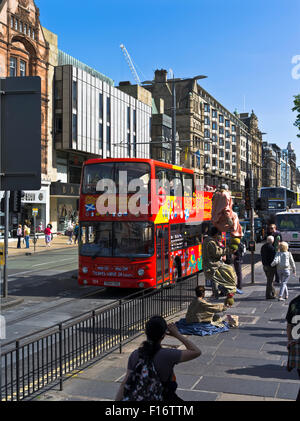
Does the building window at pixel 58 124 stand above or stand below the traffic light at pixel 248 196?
above

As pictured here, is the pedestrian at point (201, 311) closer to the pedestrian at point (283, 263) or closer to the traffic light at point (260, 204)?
the pedestrian at point (283, 263)

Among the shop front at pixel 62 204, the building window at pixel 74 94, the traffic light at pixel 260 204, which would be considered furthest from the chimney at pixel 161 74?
the traffic light at pixel 260 204

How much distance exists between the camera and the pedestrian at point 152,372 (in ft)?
13.6

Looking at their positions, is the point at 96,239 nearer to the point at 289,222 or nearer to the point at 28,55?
the point at 289,222

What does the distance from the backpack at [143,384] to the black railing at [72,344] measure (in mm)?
2144

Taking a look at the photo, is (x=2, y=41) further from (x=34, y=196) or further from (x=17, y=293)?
(x=17, y=293)

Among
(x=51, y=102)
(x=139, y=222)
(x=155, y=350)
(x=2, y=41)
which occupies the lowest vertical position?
(x=155, y=350)

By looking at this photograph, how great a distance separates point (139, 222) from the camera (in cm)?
1459

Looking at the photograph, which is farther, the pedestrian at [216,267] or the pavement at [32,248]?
the pavement at [32,248]

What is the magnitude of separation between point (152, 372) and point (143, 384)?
12 centimetres

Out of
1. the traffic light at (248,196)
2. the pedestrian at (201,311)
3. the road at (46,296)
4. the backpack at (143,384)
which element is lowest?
the road at (46,296)

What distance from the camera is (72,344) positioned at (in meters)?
7.63
